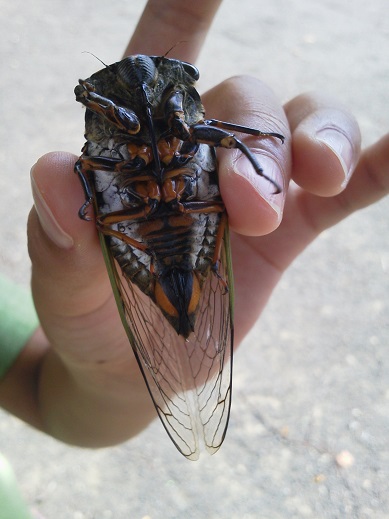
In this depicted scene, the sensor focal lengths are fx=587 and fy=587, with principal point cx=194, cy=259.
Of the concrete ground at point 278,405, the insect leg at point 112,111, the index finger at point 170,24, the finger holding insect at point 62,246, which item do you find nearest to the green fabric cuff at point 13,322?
the finger holding insect at point 62,246

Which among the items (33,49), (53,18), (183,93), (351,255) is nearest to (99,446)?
(183,93)

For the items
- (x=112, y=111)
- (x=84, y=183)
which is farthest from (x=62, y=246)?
(x=112, y=111)

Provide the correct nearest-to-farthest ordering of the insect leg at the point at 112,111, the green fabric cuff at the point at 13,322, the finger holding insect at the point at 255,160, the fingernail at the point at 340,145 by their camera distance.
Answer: the insect leg at the point at 112,111
the finger holding insect at the point at 255,160
the fingernail at the point at 340,145
the green fabric cuff at the point at 13,322

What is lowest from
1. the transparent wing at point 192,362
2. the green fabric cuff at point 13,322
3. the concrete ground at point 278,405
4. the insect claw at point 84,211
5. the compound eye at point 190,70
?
the concrete ground at point 278,405

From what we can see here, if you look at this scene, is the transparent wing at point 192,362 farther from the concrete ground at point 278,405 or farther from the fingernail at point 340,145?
the concrete ground at point 278,405

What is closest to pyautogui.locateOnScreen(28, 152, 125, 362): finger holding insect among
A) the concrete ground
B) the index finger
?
the index finger

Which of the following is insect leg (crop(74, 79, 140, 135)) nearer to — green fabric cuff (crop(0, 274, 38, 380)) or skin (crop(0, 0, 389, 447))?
skin (crop(0, 0, 389, 447))

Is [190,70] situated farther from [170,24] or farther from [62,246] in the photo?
[170,24]
